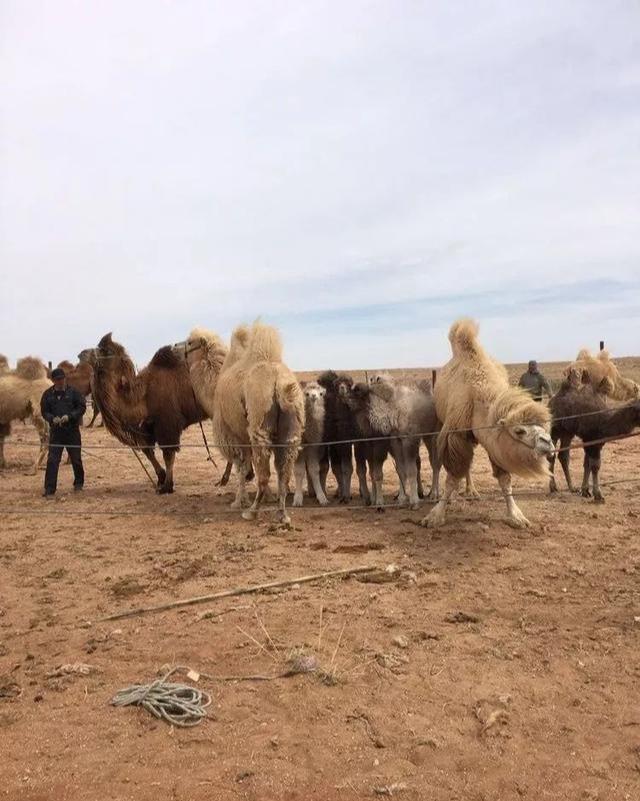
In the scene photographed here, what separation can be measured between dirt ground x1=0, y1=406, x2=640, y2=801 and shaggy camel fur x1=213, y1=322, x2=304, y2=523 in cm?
82

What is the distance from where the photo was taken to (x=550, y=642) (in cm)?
493

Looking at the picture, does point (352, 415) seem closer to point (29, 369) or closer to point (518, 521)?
point (518, 521)

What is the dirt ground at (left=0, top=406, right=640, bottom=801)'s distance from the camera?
11.5 feet

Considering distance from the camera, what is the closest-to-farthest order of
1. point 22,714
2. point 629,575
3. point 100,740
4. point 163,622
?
point 100,740, point 22,714, point 163,622, point 629,575

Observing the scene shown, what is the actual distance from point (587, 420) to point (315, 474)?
3914 mm

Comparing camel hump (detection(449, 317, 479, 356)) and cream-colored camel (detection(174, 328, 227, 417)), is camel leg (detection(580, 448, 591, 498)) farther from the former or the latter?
cream-colored camel (detection(174, 328, 227, 417))

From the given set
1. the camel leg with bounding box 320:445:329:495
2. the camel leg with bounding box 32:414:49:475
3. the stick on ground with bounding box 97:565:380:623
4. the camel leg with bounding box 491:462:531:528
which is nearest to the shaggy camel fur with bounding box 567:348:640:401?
the camel leg with bounding box 491:462:531:528

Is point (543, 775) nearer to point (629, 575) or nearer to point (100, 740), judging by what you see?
point (100, 740)

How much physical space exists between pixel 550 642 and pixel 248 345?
5612mm

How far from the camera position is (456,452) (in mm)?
7832

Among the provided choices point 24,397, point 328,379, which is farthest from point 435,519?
point 24,397

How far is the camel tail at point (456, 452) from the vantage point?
7832mm

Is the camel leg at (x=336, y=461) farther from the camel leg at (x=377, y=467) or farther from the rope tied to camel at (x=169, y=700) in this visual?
the rope tied to camel at (x=169, y=700)

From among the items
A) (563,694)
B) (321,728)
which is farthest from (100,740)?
(563,694)
